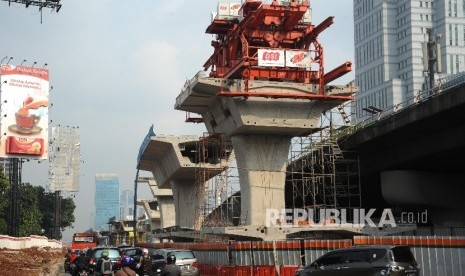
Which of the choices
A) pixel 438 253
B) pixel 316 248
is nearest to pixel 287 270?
pixel 316 248

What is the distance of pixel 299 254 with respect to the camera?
2727cm

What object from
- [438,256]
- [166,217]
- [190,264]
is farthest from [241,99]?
[166,217]

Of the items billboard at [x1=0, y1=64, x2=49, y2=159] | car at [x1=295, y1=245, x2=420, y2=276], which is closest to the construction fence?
car at [x1=295, y1=245, x2=420, y2=276]

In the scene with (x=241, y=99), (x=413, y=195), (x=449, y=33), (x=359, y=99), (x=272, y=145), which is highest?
(x=449, y=33)

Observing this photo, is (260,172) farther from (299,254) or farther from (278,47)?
(299,254)

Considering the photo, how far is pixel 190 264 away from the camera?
94.1ft

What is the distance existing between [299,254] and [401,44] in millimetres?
163789

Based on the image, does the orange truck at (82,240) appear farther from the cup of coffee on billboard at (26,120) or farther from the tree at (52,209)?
the tree at (52,209)

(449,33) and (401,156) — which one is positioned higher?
(449,33)

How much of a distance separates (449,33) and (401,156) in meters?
139

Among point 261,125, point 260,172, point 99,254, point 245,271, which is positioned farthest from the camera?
point 260,172

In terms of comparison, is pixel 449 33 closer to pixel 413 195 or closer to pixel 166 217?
pixel 166 217

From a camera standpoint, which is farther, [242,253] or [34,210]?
[34,210]

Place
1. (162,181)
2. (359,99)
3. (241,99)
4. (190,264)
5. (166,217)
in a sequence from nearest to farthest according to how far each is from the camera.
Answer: (190,264), (241,99), (162,181), (166,217), (359,99)
